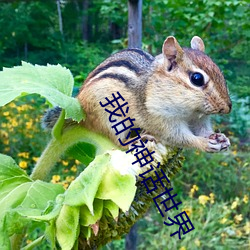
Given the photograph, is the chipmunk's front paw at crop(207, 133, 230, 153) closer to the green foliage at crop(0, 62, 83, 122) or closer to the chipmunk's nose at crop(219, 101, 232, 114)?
the chipmunk's nose at crop(219, 101, 232, 114)

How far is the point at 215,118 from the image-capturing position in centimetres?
247

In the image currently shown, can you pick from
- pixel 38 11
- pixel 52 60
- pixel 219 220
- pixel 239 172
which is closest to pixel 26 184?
pixel 219 220

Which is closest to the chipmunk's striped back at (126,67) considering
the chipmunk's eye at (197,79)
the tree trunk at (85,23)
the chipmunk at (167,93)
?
the chipmunk at (167,93)

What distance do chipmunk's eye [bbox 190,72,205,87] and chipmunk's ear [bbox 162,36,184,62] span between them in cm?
4

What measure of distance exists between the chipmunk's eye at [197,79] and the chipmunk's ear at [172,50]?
0.15 ft

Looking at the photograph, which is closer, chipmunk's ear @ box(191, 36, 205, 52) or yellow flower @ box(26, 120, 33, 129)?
chipmunk's ear @ box(191, 36, 205, 52)

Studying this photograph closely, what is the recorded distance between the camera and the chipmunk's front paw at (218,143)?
26.0 inches

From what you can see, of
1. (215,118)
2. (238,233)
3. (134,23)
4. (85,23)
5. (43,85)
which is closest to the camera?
(43,85)

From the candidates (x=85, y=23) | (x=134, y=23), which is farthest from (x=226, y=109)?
(x=85, y=23)

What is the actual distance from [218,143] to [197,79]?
129 mm

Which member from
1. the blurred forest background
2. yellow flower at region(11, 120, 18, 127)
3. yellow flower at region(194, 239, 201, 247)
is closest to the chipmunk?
the blurred forest background

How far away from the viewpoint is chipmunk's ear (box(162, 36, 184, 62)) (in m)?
0.78

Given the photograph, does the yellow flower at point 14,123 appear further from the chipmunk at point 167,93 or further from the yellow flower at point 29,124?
the chipmunk at point 167,93

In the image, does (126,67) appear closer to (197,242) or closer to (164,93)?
(164,93)
